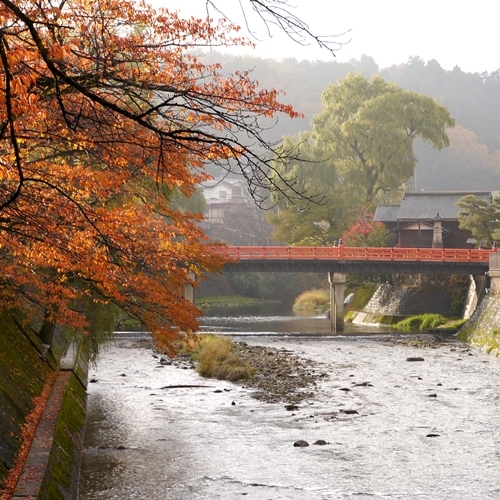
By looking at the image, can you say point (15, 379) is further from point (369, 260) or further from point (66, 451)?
point (369, 260)

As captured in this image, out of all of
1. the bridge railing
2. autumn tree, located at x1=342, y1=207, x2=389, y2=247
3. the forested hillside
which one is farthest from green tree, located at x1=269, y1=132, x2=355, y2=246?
the forested hillside

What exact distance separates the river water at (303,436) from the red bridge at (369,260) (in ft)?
53.3

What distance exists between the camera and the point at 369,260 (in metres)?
46.6

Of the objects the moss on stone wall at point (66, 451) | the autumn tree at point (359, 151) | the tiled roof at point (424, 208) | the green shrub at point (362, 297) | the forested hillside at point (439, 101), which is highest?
the forested hillside at point (439, 101)

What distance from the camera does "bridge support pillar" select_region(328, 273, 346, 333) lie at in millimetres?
46500

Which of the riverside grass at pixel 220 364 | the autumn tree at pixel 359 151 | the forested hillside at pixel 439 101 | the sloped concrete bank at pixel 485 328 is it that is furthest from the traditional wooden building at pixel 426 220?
the forested hillside at pixel 439 101

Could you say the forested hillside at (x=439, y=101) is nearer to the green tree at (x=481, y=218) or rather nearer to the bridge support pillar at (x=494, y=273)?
the green tree at (x=481, y=218)

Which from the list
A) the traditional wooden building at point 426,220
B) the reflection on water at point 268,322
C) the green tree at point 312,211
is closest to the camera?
the reflection on water at point 268,322

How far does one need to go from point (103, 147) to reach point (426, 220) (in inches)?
1985

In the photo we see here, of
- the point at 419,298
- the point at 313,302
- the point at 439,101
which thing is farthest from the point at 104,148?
the point at 439,101

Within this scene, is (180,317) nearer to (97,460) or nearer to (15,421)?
(97,460)

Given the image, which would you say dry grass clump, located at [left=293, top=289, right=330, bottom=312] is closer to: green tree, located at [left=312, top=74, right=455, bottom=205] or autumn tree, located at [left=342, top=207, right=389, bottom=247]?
autumn tree, located at [left=342, top=207, right=389, bottom=247]

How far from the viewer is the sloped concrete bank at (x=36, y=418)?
991 cm

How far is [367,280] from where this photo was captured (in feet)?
188
